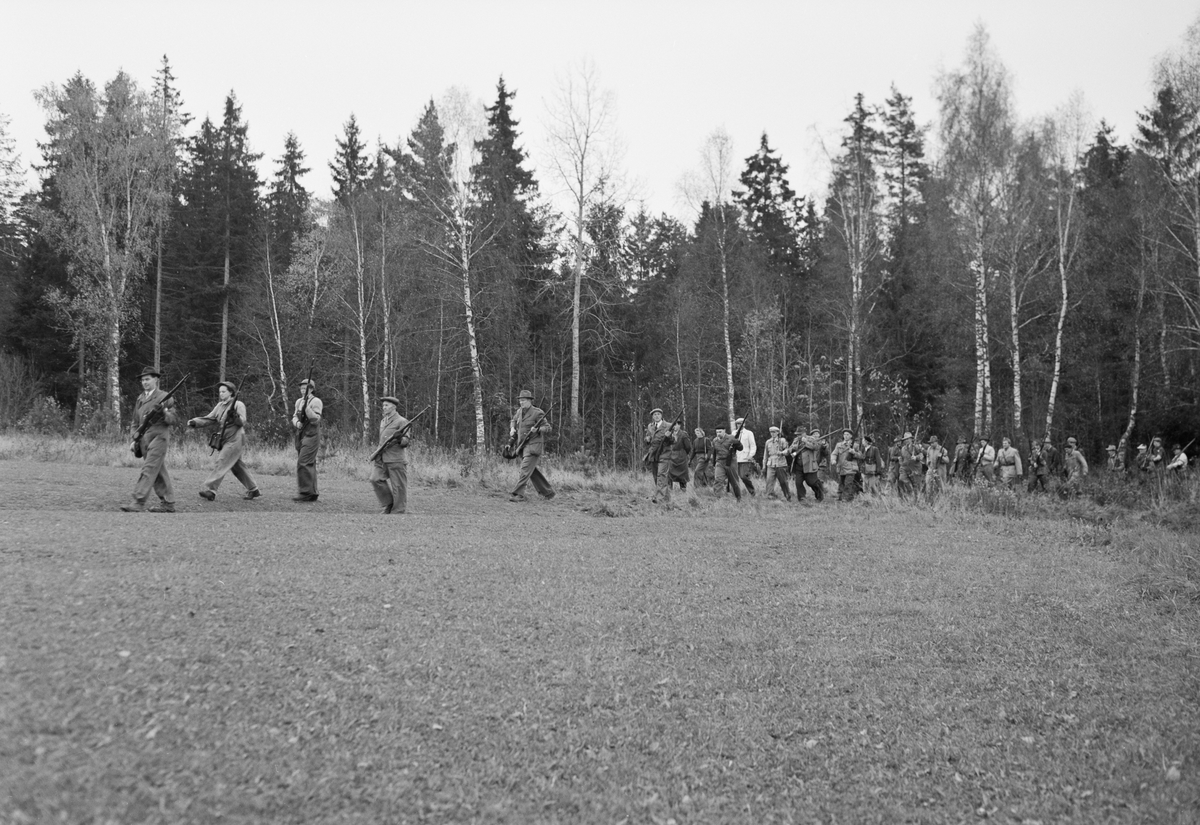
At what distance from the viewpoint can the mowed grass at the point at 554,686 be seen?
4066 millimetres

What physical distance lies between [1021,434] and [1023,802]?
94.6ft

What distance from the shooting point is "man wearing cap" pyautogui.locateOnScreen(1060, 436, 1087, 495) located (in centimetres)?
2100

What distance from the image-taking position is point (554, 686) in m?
5.73


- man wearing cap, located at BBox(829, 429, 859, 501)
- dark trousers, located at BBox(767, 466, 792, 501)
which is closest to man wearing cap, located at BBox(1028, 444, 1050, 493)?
man wearing cap, located at BBox(829, 429, 859, 501)

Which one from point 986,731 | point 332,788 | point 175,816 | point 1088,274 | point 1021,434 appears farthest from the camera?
point 1088,274

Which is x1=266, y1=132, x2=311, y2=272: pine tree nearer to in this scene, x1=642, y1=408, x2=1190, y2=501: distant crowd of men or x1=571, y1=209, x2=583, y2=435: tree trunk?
x1=571, y1=209, x2=583, y2=435: tree trunk

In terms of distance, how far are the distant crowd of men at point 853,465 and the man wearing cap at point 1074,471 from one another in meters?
0.03

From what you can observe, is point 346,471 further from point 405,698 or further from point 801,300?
point 801,300

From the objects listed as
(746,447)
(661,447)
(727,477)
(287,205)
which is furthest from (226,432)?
(287,205)

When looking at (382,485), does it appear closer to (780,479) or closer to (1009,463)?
(780,479)

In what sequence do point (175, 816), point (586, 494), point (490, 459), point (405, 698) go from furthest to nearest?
point (490, 459) < point (586, 494) < point (405, 698) < point (175, 816)

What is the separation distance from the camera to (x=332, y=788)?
3.98m

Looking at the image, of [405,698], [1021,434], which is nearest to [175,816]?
[405,698]

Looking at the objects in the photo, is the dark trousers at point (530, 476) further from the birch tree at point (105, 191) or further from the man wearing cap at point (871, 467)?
the birch tree at point (105, 191)
